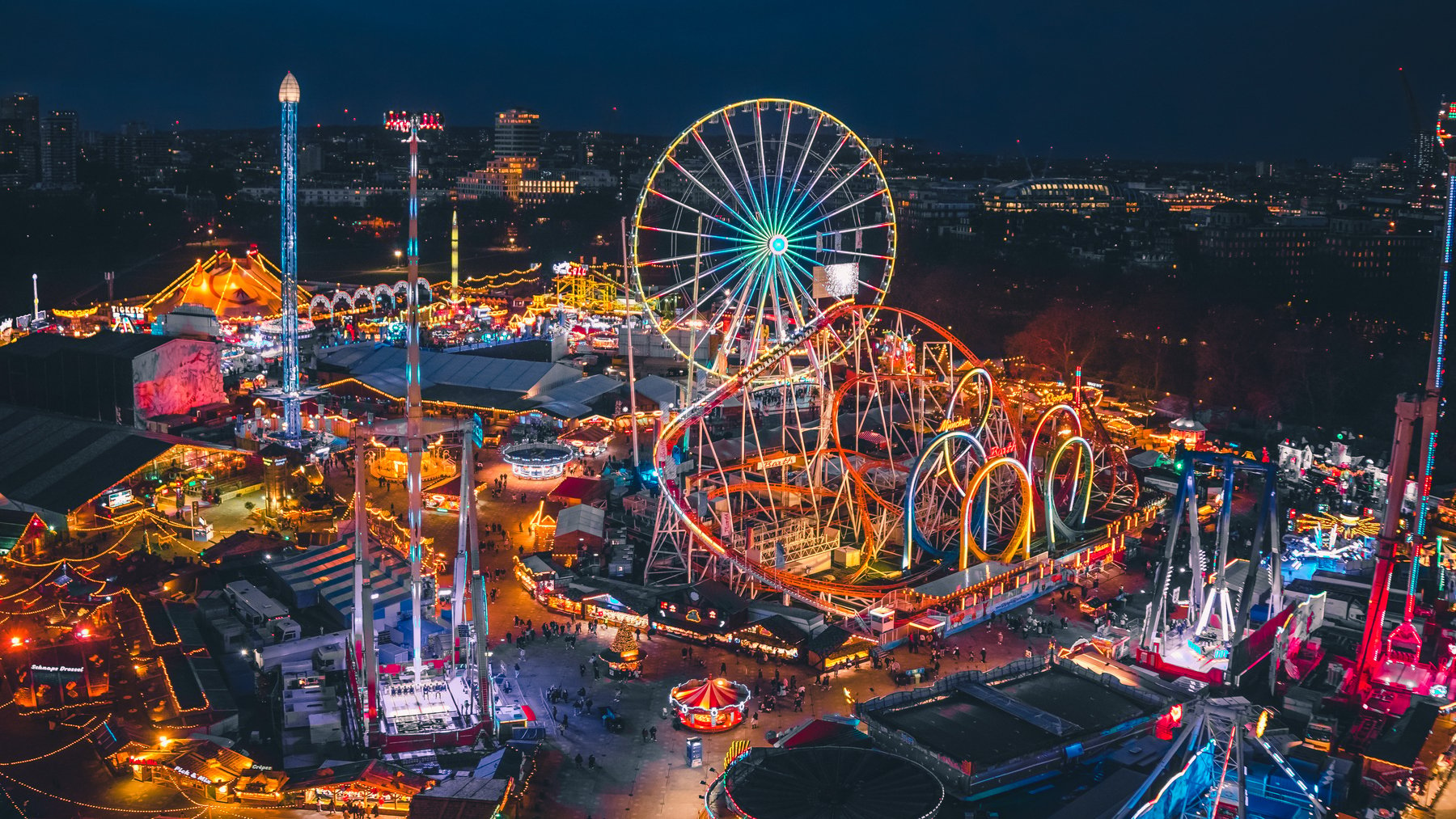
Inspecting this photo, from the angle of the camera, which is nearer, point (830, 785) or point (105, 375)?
point (830, 785)

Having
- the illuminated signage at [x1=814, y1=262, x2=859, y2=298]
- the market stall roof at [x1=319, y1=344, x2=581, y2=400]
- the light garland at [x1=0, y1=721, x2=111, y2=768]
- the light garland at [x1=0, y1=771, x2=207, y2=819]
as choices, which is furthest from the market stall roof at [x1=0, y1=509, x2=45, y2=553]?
the illuminated signage at [x1=814, y1=262, x2=859, y2=298]

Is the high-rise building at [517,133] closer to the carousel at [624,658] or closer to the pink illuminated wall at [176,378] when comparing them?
the pink illuminated wall at [176,378]

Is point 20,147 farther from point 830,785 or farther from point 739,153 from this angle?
point 830,785

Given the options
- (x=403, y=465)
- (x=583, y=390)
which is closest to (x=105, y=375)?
(x=403, y=465)

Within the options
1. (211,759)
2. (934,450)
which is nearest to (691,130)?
(934,450)

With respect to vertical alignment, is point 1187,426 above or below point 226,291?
below
